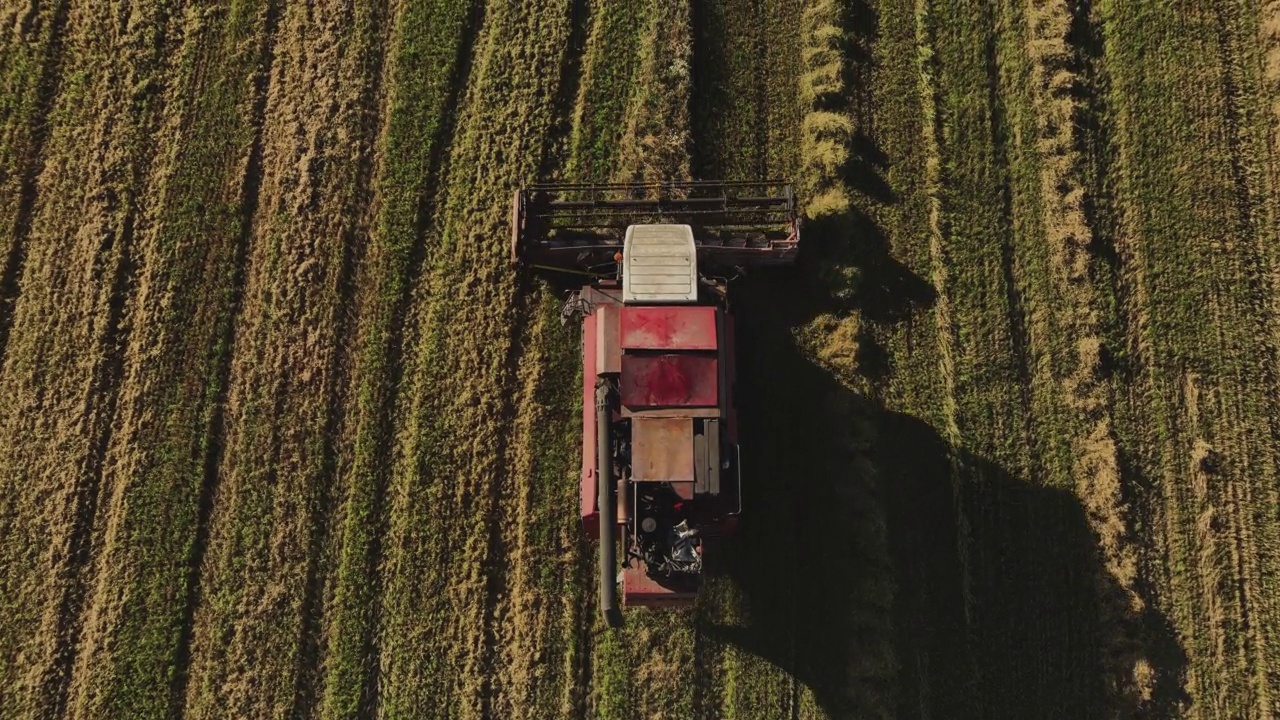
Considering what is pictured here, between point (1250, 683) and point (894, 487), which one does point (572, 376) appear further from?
point (1250, 683)

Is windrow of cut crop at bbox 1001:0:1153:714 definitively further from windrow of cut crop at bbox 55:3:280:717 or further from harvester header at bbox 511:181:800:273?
windrow of cut crop at bbox 55:3:280:717

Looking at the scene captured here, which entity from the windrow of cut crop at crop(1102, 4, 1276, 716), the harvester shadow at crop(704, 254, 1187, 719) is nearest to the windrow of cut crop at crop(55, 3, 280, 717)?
the harvester shadow at crop(704, 254, 1187, 719)

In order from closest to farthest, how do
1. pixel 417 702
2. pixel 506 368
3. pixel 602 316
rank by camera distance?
pixel 602 316
pixel 417 702
pixel 506 368

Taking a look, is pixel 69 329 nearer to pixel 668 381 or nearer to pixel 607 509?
pixel 607 509

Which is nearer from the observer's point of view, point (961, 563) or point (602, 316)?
point (602, 316)

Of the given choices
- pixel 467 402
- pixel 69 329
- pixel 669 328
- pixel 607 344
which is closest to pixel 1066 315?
pixel 669 328

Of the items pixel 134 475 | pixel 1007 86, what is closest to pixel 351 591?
pixel 134 475

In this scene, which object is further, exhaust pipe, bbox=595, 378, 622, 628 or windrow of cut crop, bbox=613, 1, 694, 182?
windrow of cut crop, bbox=613, 1, 694, 182
